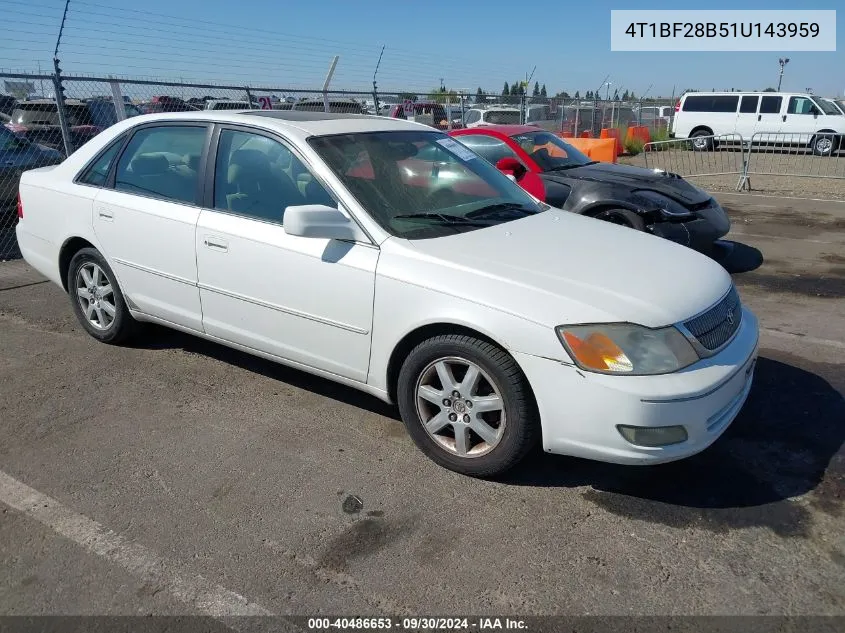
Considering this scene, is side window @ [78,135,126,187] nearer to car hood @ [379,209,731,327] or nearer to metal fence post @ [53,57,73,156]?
car hood @ [379,209,731,327]

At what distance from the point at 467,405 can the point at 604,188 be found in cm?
456

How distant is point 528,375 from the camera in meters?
2.92

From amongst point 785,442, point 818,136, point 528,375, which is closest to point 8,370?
point 528,375

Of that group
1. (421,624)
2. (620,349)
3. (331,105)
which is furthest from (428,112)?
(421,624)

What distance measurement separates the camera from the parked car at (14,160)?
872cm

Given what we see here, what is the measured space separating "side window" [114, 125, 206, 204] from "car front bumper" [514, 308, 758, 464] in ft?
7.93

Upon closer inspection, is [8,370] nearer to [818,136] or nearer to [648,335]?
[648,335]

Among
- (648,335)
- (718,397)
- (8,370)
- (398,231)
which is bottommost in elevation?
(8,370)

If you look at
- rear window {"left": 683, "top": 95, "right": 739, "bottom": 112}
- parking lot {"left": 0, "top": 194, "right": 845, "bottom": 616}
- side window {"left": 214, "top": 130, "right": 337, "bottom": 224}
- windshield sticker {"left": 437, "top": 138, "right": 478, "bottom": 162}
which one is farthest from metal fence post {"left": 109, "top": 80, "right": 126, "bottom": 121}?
rear window {"left": 683, "top": 95, "right": 739, "bottom": 112}

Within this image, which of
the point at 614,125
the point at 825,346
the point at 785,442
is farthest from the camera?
the point at 614,125

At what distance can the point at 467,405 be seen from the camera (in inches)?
124

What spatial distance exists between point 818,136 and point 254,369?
70.3 ft

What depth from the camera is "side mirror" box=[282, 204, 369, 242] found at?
3270mm

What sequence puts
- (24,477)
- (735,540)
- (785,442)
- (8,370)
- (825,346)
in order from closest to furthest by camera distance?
(735,540) → (24,477) → (785,442) → (8,370) → (825,346)
